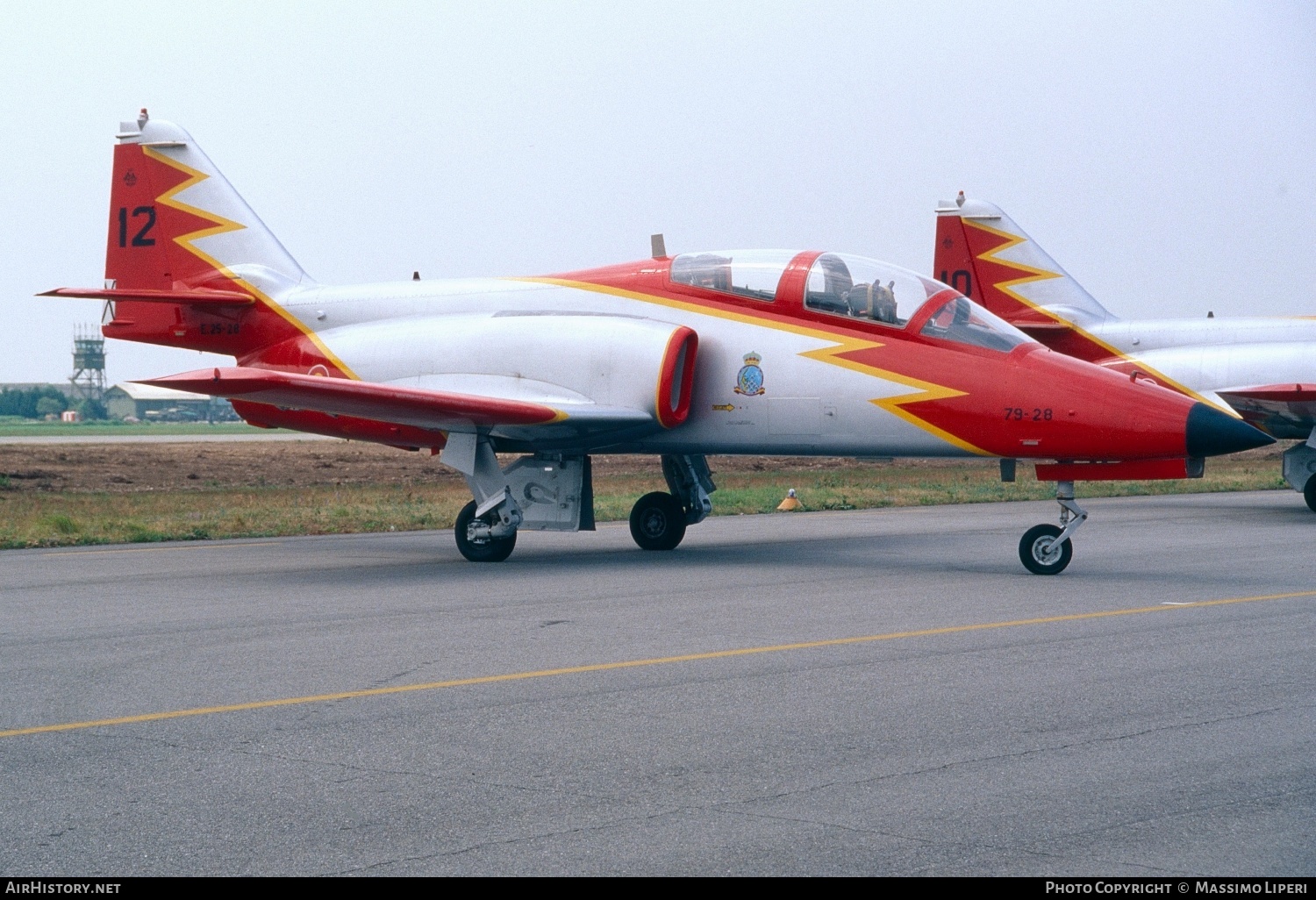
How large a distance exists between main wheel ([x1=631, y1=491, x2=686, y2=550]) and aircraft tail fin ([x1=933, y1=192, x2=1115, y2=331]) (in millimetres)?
13619

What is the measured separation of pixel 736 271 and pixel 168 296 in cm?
668

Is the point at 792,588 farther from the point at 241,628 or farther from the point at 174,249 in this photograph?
the point at 174,249

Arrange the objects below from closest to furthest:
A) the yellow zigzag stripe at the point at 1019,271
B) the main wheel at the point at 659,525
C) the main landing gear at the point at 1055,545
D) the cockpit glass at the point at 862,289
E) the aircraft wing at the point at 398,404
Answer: the main landing gear at the point at 1055,545 < the aircraft wing at the point at 398,404 < the cockpit glass at the point at 862,289 < the main wheel at the point at 659,525 < the yellow zigzag stripe at the point at 1019,271

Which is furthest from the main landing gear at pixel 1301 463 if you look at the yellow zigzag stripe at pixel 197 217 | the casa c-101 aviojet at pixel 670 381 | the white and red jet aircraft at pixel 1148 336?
the yellow zigzag stripe at pixel 197 217

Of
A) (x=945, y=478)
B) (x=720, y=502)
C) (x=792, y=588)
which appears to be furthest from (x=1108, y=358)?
(x=792, y=588)

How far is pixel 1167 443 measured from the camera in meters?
11.6

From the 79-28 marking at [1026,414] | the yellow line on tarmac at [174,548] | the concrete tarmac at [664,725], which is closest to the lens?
the concrete tarmac at [664,725]

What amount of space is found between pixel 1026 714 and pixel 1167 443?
5.91 meters

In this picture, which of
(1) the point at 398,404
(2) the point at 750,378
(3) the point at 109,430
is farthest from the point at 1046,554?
(3) the point at 109,430

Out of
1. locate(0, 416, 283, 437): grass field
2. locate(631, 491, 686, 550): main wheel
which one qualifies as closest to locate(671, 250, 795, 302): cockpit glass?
locate(631, 491, 686, 550): main wheel

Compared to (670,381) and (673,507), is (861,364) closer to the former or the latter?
(670,381)

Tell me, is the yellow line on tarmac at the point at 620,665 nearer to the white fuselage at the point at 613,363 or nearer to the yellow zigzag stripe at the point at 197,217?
the white fuselage at the point at 613,363

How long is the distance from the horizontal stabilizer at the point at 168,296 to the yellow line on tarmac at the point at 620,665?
33.4 feet

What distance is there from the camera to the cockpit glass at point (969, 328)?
1282 centimetres
